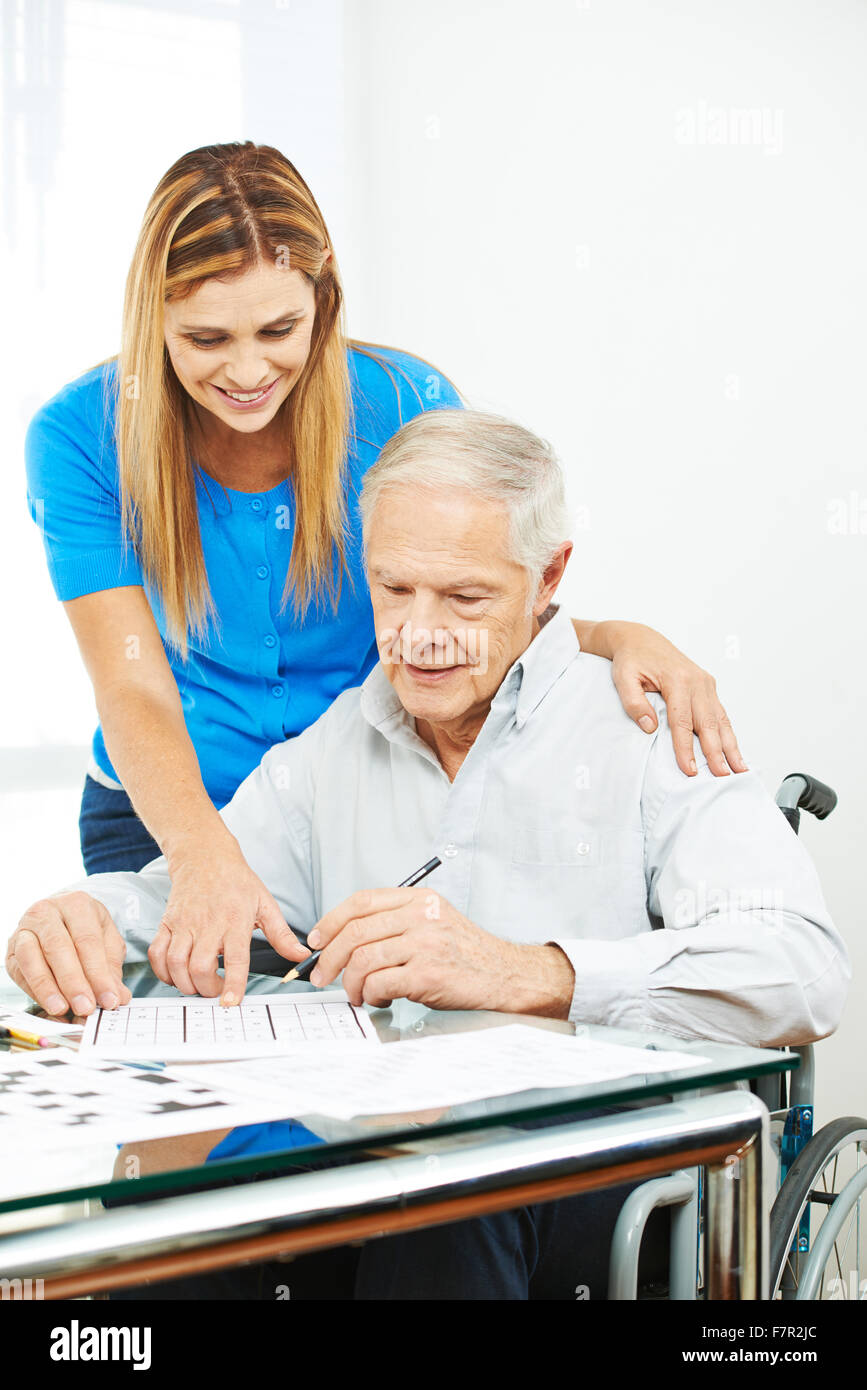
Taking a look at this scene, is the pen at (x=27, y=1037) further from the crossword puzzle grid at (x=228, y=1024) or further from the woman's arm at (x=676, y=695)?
the woman's arm at (x=676, y=695)

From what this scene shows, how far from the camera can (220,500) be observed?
1.76 meters

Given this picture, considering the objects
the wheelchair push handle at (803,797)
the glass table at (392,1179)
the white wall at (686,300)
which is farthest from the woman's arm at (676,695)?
the white wall at (686,300)

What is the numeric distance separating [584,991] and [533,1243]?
→ 0.20m

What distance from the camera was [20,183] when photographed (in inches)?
112

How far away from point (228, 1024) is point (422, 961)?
0.51 feet

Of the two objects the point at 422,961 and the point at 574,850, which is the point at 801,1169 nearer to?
the point at 574,850

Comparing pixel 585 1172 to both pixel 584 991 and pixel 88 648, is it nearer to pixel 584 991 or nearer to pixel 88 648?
pixel 584 991

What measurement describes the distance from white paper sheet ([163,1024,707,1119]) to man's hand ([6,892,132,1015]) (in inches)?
11.1

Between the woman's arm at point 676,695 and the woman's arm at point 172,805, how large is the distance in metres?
0.42

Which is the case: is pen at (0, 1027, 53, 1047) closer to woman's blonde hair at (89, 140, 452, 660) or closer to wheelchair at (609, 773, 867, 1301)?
wheelchair at (609, 773, 867, 1301)

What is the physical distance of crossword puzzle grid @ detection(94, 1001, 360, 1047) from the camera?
3.19ft

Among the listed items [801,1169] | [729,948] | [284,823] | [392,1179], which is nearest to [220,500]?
[284,823]

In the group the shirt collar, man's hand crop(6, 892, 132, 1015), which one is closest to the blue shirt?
the shirt collar
